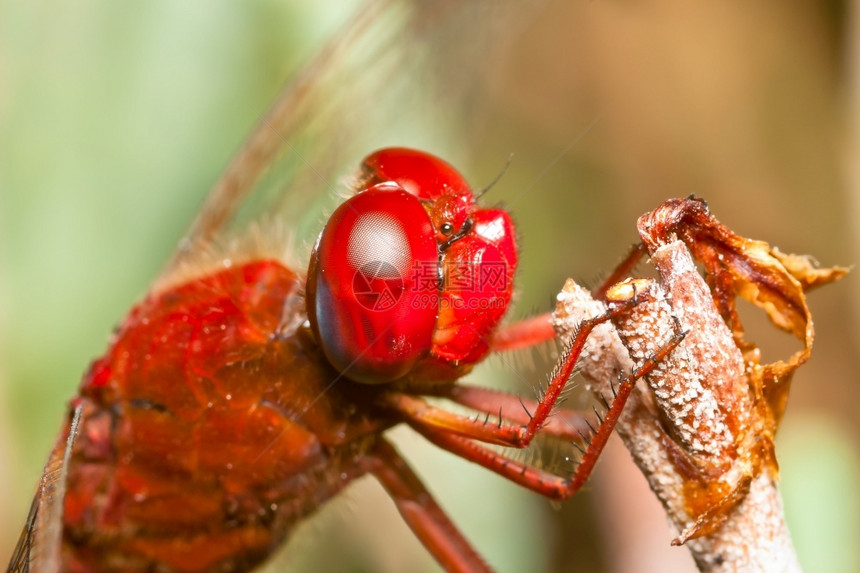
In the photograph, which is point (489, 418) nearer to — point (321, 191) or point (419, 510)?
point (419, 510)

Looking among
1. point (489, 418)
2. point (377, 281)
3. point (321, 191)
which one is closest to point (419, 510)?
point (489, 418)

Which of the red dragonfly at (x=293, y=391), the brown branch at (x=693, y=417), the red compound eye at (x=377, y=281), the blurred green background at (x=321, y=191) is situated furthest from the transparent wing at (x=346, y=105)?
the brown branch at (x=693, y=417)

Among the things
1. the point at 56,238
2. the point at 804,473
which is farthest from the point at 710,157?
the point at 56,238

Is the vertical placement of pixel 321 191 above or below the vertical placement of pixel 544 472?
above

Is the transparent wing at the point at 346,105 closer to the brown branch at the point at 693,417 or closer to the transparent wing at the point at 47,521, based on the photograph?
the transparent wing at the point at 47,521

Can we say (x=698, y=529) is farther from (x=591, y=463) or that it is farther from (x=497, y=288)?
(x=497, y=288)

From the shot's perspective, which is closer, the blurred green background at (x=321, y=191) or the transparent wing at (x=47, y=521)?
the transparent wing at (x=47, y=521)

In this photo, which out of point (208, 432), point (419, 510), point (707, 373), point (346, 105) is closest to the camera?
point (707, 373)

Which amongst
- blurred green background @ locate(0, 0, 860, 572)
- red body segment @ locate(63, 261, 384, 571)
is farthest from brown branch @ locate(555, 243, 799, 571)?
blurred green background @ locate(0, 0, 860, 572)

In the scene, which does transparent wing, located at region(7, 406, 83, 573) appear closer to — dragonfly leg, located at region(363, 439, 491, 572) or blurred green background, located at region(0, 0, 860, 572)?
dragonfly leg, located at region(363, 439, 491, 572)
